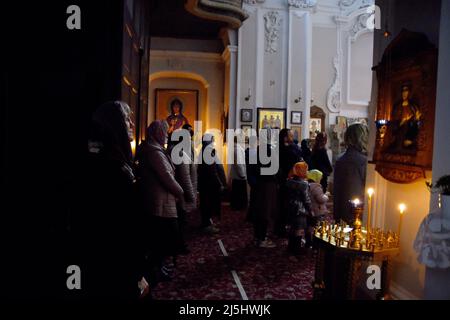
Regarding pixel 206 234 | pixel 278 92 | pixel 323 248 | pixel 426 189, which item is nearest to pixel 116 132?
pixel 323 248

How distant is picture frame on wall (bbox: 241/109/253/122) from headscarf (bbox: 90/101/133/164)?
779cm

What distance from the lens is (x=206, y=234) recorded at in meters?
6.07

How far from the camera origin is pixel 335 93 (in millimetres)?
12164

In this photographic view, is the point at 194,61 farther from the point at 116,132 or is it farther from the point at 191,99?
the point at 116,132

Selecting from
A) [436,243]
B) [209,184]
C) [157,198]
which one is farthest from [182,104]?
[436,243]

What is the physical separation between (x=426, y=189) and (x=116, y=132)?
6.50 feet

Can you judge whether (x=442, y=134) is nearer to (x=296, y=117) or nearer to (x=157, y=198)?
(x=157, y=198)

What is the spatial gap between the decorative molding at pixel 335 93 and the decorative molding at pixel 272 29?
8.92ft

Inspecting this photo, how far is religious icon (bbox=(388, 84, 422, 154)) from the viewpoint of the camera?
2.74 metres

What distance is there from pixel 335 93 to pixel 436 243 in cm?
1042

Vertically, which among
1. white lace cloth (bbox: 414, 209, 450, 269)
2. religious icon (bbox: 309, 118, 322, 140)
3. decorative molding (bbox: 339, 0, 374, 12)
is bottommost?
white lace cloth (bbox: 414, 209, 450, 269)

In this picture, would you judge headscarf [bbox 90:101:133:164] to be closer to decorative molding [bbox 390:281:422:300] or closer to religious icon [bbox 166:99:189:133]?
decorative molding [bbox 390:281:422:300]

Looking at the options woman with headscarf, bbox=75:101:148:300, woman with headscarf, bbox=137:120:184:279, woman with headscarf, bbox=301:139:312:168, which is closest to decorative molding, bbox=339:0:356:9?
woman with headscarf, bbox=301:139:312:168

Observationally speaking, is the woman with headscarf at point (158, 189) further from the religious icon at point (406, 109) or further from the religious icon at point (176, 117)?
the religious icon at point (176, 117)
